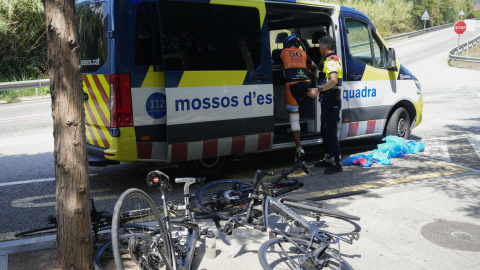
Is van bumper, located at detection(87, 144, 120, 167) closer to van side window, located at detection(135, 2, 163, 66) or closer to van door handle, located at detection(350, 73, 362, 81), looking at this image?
van side window, located at detection(135, 2, 163, 66)

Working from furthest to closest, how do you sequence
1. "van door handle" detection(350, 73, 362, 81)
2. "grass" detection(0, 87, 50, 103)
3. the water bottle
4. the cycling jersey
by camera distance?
"grass" detection(0, 87, 50, 103), "van door handle" detection(350, 73, 362, 81), the cycling jersey, the water bottle

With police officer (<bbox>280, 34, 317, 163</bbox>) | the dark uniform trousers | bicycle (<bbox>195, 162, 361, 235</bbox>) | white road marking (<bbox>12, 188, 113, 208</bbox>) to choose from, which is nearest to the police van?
police officer (<bbox>280, 34, 317, 163</bbox>)

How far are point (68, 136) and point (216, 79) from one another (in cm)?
272

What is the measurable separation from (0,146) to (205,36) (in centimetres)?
494

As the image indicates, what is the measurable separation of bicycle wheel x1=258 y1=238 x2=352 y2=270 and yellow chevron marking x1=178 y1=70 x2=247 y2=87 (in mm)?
2609

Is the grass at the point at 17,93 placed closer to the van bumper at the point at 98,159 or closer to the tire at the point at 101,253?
the van bumper at the point at 98,159

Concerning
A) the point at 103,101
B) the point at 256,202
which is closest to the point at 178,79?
the point at 103,101

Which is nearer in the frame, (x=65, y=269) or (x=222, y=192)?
(x=65, y=269)

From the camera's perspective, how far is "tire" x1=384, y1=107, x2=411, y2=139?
8.28 m

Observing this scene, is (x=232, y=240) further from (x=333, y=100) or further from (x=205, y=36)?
(x=333, y=100)

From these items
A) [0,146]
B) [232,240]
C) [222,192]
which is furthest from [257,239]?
[0,146]

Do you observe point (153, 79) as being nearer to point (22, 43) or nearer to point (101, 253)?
point (101, 253)

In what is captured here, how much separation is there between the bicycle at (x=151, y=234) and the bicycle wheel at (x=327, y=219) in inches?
37.3

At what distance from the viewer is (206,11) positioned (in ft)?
19.2
